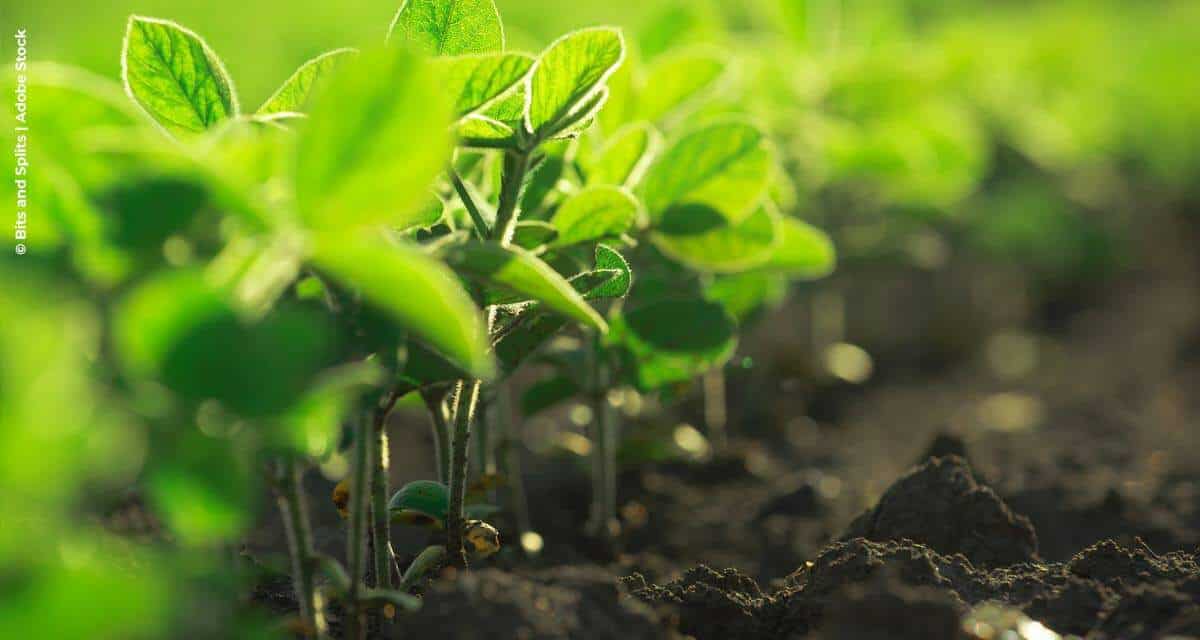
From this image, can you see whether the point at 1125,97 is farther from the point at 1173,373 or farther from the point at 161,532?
the point at 161,532

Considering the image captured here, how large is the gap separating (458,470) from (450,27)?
48 centimetres

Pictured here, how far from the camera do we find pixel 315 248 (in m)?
0.77

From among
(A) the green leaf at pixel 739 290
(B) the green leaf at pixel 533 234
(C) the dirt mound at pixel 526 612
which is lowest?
(C) the dirt mound at pixel 526 612

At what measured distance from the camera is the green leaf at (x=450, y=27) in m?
1.17

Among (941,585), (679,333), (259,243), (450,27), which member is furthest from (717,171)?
(259,243)

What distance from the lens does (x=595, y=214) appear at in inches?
49.1

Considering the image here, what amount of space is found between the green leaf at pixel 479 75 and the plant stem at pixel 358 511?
0.29m

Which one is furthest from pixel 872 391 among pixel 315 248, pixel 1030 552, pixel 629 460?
pixel 315 248

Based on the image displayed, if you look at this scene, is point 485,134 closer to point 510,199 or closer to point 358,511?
point 510,199

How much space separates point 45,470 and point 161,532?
1.33m

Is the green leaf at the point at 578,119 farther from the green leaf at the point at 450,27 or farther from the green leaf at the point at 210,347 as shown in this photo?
the green leaf at the point at 210,347

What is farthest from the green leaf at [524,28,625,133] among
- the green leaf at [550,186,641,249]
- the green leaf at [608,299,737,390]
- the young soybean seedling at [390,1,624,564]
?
the green leaf at [608,299,737,390]

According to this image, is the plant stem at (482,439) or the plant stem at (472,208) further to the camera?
the plant stem at (482,439)

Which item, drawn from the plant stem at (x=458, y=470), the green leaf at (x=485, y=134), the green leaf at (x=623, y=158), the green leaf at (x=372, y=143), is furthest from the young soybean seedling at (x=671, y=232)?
the green leaf at (x=372, y=143)
